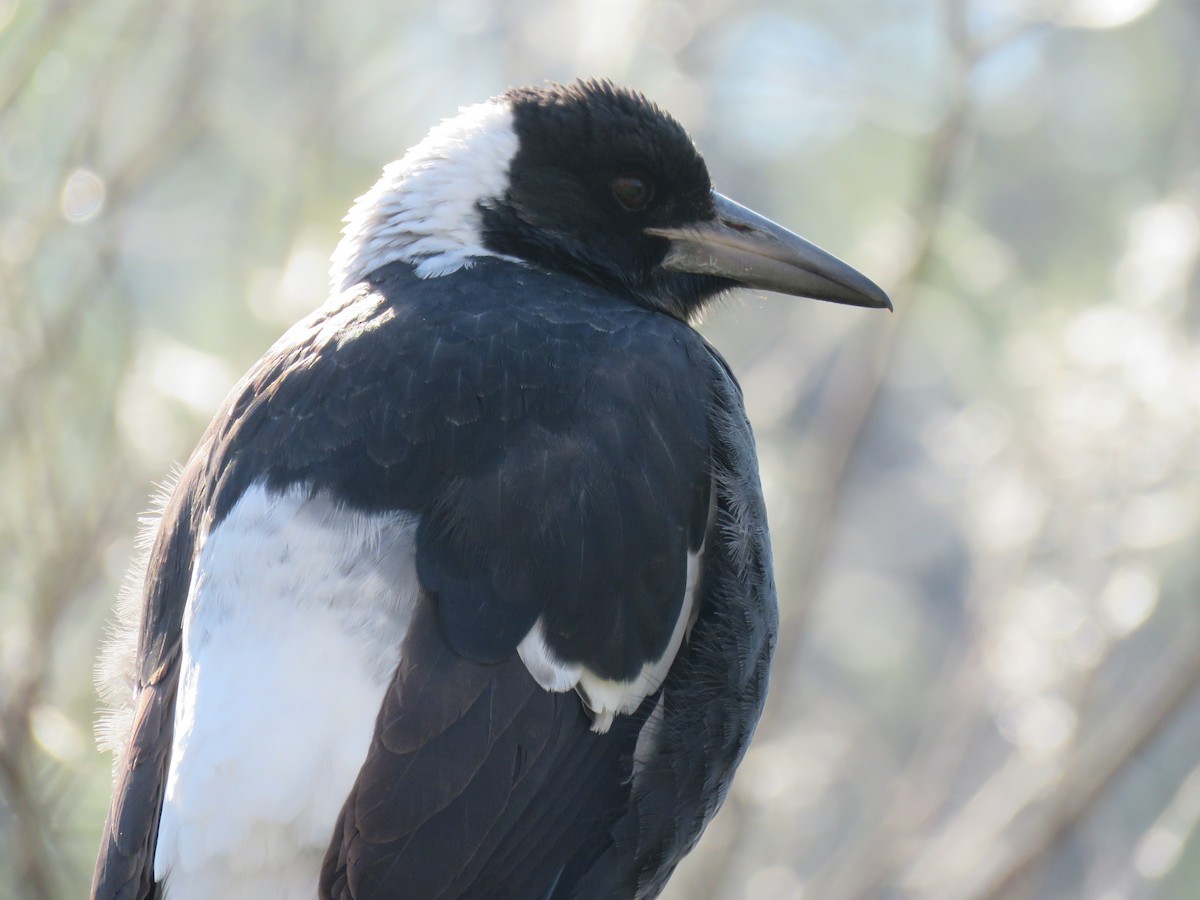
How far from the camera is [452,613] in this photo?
2.20 meters

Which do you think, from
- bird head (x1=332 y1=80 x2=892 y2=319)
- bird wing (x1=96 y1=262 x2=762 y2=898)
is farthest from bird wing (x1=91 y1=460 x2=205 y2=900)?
bird head (x1=332 y1=80 x2=892 y2=319)

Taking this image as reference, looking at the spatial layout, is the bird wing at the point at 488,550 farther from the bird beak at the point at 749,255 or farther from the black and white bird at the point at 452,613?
the bird beak at the point at 749,255

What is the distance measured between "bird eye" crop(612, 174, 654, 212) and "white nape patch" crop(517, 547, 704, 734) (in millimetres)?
800

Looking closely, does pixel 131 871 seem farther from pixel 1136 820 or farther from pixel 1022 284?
pixel 1136 820

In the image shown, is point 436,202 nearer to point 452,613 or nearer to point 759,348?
point 452,613

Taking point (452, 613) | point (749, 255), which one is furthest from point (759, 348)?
point (452, 613)

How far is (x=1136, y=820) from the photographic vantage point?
811 centimetres

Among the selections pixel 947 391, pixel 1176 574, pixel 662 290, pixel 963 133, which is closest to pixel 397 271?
pixel 662 290

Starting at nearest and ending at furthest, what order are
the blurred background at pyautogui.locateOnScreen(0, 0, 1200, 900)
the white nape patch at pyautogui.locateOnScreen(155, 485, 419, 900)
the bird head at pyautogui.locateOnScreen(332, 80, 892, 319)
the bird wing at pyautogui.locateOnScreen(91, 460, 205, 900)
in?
the white nape patch at pyautogui.locateOnScreen(155, 485, 419, 900) → the bird wing at pyautogui.locateOnScreen(91, 460, 205, 900) → the bird head at pyautogui.locateOnScreen(332, 80, 892, 319) → the blurred background at pyautogui.locateOnScreen(0, 0, 1200, 900)

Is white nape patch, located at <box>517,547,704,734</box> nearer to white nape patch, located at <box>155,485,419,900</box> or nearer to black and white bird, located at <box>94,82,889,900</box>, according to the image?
black and white bird, located at <box>94,82,889,900</box>

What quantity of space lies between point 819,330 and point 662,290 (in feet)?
4.87

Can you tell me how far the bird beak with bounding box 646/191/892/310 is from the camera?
9.78 feet

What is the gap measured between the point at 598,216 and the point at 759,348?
1.75m

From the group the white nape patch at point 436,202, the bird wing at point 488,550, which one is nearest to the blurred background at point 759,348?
the white nape patch at point 436,202
